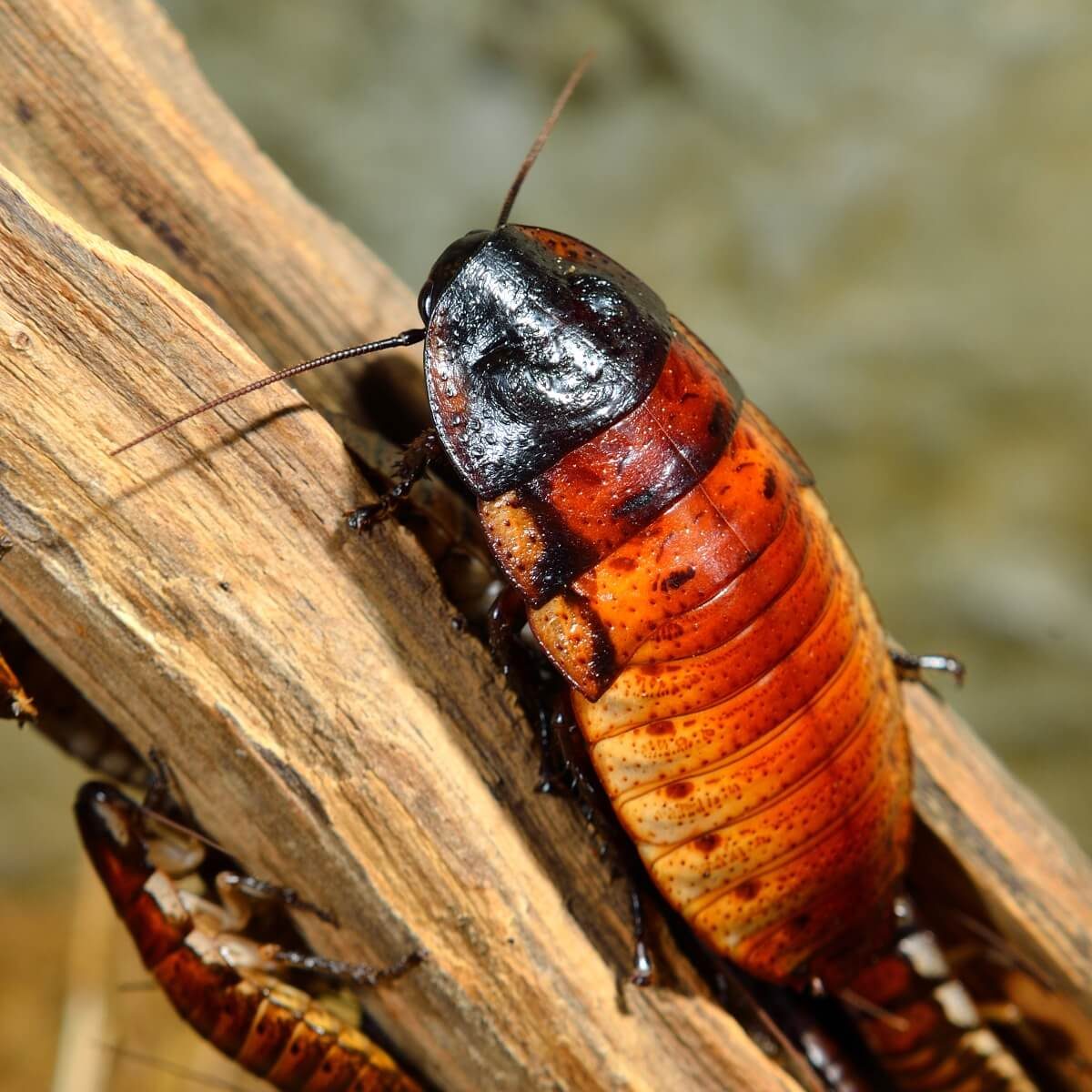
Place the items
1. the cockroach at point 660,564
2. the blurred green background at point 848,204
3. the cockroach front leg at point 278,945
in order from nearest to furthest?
1. the cockroach at point 660,564
2. the cockroach front leg at point 278,945
3. the blurred green background at point 848,204

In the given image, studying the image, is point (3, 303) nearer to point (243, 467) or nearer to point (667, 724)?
point (243, 467)

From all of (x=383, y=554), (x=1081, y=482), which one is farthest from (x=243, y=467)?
(x=1081, y=482)

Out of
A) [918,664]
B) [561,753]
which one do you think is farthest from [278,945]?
[918,664]


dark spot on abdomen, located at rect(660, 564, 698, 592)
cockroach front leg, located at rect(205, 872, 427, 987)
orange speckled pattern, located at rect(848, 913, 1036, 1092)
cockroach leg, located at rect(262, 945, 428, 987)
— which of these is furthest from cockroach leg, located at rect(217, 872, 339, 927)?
orange speckled pattern, located at rect(848, 913, 1036, 1092)

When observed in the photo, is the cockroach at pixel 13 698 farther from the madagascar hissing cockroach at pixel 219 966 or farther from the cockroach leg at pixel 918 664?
the cockroach leg at pixel 918 664

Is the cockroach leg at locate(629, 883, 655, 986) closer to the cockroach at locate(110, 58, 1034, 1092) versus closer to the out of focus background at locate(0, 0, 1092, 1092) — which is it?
the cockroach at locate(110, 58, 1034, 1092)

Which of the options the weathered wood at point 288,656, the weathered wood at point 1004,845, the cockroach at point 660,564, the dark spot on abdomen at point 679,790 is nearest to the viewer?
the weathered wood at point 288,656

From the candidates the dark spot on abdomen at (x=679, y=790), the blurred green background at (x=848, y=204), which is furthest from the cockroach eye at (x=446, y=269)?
the blurred green background at (x=848, y=204)
